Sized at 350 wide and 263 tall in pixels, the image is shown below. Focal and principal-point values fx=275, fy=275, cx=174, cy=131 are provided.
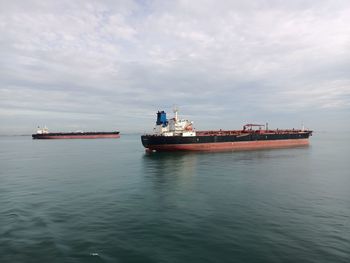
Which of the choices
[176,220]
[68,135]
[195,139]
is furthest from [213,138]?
[68,135]

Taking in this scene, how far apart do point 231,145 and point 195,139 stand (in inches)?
481

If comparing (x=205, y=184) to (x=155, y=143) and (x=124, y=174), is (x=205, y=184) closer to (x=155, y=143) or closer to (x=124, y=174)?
(x=124, y=174)

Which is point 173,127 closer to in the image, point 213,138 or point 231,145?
point 213,138

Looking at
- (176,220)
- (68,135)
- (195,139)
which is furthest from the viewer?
(68,135)

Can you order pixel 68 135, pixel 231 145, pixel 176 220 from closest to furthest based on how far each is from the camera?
pixel 176 220
pixel 231 145
pixel 68 135

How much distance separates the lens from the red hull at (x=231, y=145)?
62031 mm

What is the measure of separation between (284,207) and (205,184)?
32.6 feet

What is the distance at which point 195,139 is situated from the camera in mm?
64312

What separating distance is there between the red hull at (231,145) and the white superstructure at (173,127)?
3487 mm

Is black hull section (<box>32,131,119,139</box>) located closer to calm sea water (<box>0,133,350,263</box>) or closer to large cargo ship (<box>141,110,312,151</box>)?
large cargo ship (<box>141,110,312,151</box>)

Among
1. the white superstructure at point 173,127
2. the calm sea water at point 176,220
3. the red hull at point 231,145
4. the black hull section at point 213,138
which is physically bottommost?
the calm sea water at point 176,220

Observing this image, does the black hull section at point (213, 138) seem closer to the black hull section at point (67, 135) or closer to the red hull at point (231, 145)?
the red hull at point (231, 145)

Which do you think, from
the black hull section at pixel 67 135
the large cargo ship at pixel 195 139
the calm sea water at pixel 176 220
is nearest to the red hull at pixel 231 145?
the large cargo ship at pixel 195 139

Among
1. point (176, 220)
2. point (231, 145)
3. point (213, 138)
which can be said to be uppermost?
point (213, 138)
